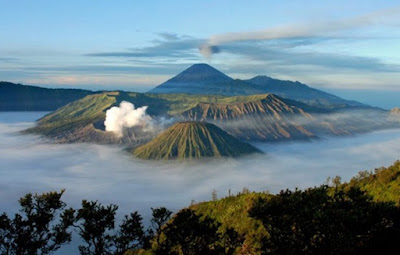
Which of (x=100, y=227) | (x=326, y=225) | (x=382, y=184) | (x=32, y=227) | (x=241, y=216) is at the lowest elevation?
(x=32, y=227)

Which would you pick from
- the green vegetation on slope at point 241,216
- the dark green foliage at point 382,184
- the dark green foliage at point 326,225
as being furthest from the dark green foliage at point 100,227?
the dark green foliage at point 382,184

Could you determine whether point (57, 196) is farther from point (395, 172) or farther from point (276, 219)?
point (395, 172)

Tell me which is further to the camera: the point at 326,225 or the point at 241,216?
the point at 241,216

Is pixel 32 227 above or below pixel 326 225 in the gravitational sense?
below

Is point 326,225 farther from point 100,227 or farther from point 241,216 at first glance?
point 100,227

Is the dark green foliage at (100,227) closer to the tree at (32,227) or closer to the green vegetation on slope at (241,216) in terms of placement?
the tree at (32,227)

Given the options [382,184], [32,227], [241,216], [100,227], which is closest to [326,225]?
[241,216]

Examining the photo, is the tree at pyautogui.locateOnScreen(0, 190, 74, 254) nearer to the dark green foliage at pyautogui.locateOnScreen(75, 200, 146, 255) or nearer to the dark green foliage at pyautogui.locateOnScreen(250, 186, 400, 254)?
the dark green foliage at pyautogui.locateOnScreen(75, 200, 146, 255)

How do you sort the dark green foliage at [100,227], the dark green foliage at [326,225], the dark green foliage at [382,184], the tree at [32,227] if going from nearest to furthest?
the dark green foliage at [326,225]
the tree at [32,227]
the dark green foliage at [100,227]
the dark green foliage at [382,184]

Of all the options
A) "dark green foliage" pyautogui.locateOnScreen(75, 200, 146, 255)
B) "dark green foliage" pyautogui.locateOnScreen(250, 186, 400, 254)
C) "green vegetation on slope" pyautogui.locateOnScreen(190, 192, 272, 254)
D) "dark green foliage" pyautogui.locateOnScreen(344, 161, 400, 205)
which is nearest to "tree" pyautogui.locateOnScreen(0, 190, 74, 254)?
"dark green foliage" pyautogui.locateOnScreen(75, 200, 146, 255)
